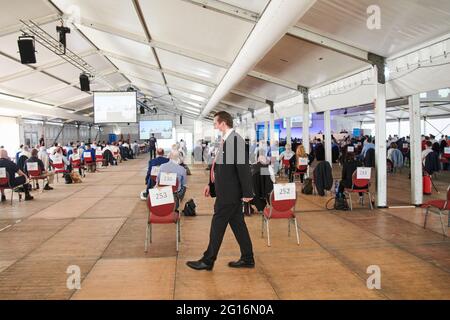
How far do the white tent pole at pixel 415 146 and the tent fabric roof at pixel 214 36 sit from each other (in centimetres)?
108

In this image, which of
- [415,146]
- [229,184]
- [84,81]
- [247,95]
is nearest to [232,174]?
[229,184]

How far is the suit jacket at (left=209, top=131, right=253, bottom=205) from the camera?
147 inches

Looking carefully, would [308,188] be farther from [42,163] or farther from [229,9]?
[42,163]

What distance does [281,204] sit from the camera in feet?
16.3

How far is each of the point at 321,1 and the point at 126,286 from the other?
14.9 ft

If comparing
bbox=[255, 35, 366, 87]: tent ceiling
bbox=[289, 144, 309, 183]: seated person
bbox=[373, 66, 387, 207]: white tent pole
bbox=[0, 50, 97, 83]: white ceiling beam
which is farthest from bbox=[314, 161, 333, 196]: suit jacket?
bbox=[0, 50, 97, 83]: white ceiling beam

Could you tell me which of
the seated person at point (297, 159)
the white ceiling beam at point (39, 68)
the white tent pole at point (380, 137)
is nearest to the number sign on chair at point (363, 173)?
the white tent pole at point (380, 137)

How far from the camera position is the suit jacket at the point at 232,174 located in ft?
12.2

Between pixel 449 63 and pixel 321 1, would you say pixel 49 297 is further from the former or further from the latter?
pixel 449 63

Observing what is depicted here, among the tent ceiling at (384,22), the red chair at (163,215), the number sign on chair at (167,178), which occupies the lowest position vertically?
the red chair at (163,215)

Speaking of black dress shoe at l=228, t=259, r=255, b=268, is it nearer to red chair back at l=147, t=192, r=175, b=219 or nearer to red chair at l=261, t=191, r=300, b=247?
red chair at l=261, t=191, r=300, b=247

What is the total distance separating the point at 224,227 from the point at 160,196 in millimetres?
1272

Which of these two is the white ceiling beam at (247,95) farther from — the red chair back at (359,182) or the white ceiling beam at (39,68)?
the red chair back at (359,182)

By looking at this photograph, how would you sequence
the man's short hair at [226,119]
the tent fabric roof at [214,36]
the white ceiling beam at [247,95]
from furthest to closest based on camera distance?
1. the white ceiling beam at [247,95]
2. the tent fabric roof at [214,36]
3. the man's short hair at [226,119]
